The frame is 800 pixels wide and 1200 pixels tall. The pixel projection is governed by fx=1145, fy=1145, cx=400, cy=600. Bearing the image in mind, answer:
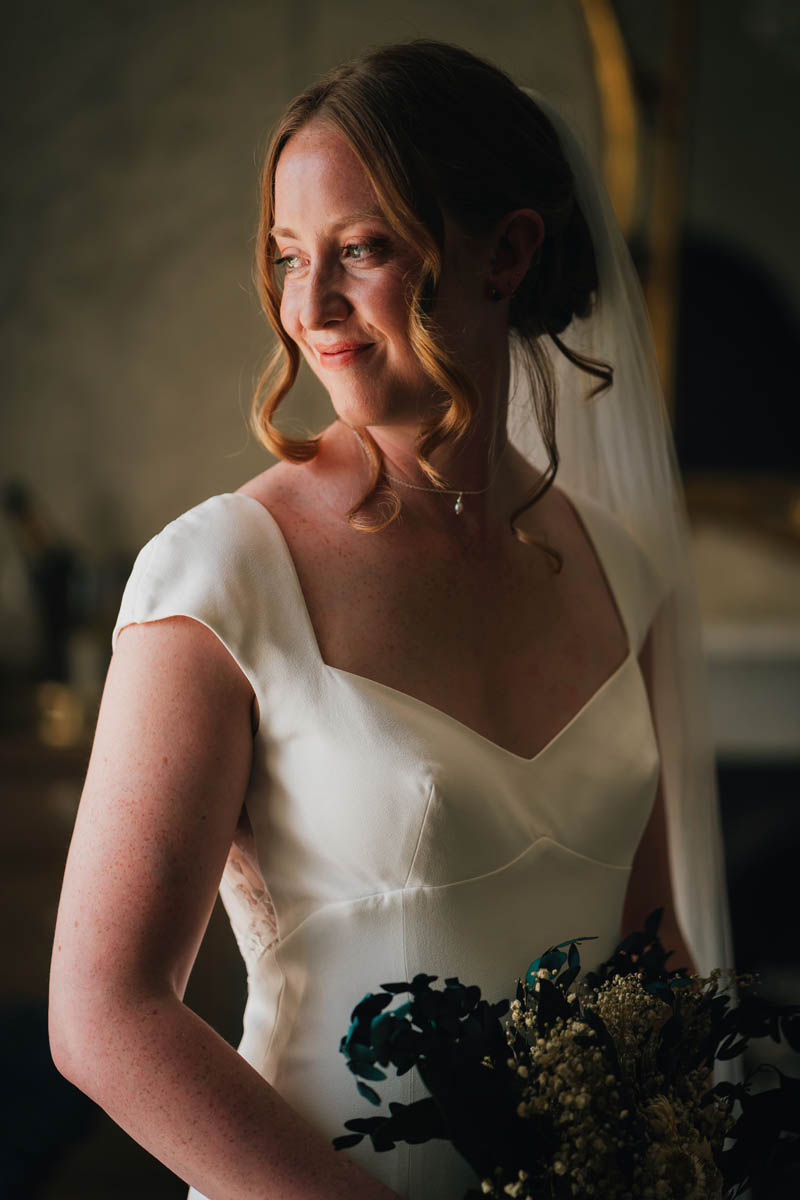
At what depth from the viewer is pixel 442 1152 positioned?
1179 millimetres

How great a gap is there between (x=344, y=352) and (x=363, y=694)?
0.35 meters

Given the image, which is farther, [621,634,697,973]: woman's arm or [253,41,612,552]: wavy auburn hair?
[621,634,697,973]: woman's arm

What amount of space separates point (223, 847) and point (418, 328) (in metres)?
0.55

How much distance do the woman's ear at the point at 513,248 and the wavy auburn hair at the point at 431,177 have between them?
0.05ft

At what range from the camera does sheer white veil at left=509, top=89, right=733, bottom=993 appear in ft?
5.24

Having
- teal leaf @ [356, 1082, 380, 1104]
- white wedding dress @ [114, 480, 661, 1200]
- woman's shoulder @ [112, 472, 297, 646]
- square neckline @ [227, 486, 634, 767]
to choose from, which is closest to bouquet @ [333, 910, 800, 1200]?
teal leaf @ [356, 1082, 380, 1104]

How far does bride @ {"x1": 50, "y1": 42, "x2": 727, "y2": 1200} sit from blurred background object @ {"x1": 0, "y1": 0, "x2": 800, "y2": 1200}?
2.31m

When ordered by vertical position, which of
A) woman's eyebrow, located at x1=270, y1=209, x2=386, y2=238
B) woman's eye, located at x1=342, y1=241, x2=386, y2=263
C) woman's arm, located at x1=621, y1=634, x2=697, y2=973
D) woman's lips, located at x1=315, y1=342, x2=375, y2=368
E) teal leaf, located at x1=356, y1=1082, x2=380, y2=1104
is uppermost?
woman's eyebrow, located at x1=270, y1=209, x2=386, y2=238

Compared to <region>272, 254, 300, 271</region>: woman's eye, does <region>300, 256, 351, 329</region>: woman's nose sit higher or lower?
lower

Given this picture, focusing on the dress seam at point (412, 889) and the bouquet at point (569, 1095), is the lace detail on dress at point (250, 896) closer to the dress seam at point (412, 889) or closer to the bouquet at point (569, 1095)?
the dress seam at point (412, 889)

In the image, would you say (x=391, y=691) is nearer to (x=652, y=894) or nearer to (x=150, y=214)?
(x=652, y=894)

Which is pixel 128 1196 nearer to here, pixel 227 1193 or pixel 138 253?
pixel 227 1193

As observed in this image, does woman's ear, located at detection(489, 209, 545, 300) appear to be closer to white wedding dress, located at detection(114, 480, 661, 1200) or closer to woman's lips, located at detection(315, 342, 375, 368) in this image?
woman's lips, located at detection(315, 342, 375, 368)

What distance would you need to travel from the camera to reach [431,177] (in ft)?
3.78
